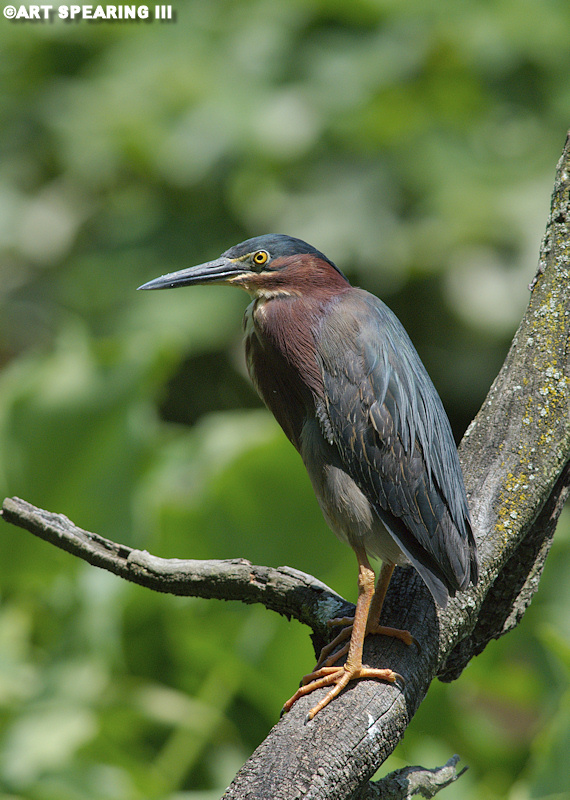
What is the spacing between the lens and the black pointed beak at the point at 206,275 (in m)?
1.89

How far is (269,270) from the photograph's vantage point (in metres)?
1.91

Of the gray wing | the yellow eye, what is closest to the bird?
the gray wing

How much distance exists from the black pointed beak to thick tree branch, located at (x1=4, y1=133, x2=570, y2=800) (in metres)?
0.62

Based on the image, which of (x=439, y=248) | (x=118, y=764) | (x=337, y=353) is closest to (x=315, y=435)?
(x=337, y=353)

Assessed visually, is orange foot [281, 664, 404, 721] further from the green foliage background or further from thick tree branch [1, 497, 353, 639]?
the green foliage background

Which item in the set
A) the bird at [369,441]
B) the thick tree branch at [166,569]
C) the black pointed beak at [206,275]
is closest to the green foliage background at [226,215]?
the black pointed beak at [206,275]

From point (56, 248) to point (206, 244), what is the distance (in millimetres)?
959

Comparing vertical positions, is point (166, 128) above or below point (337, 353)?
above

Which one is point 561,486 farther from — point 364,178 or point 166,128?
point 166,128

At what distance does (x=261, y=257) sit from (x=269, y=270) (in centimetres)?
Answer: 3

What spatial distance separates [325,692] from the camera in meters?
1.56

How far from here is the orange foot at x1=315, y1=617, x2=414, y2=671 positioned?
1660 millimetres

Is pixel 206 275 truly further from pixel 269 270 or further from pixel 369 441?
pixel 369 441

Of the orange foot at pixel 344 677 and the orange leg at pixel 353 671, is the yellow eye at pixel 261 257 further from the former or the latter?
the orange foot at pixel 344 677
